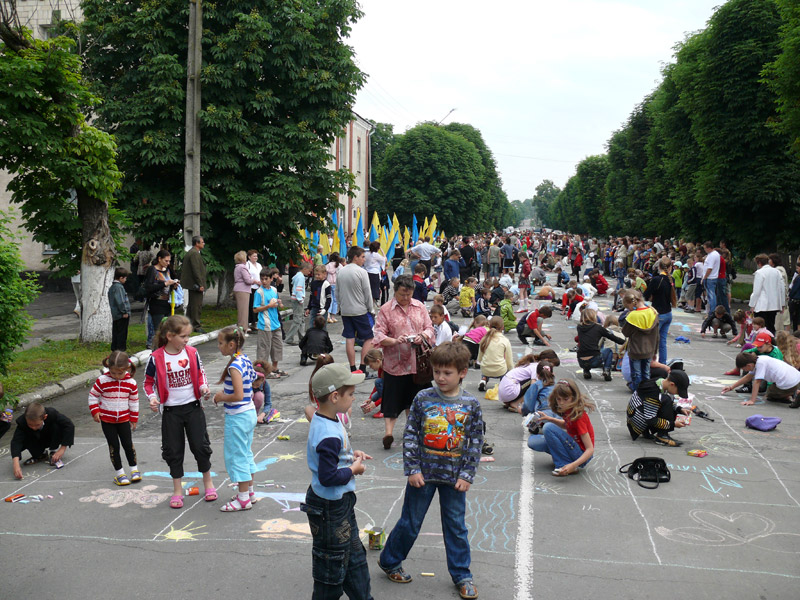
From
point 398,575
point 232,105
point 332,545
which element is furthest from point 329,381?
point 232,105

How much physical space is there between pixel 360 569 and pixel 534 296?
2401cm

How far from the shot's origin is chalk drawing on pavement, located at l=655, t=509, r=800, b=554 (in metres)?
5.76

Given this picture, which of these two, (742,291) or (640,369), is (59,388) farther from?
(742,291)

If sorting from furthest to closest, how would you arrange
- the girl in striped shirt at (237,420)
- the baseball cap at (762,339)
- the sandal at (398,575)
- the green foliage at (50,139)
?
the green foliage at (50,139) → the baseball cap at (762,339) → the girl in striped shirt at (237,420) → the sandal at (398,575)

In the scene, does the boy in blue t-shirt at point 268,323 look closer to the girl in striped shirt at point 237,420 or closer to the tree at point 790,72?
the girl in striped shirt at point 237,420

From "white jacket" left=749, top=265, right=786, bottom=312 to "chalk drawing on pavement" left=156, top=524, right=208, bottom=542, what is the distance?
12985mm

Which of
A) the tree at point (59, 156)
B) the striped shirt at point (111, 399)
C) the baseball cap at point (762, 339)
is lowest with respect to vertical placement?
the striped shirt at point (111, 399)

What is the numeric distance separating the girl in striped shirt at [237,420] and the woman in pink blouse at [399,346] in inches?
72.6

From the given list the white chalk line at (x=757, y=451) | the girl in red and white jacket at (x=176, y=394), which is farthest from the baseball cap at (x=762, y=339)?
the girl in red and white jacket at (x=176, y=394)

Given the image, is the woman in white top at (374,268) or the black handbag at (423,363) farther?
the woman in white top at (374,268)

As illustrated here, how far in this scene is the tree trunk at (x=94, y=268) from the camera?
47.2 feet

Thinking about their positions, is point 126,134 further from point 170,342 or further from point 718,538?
point 718,538

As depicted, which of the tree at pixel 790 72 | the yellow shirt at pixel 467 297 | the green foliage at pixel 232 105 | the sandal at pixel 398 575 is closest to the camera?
the sandal at pixel 398 575

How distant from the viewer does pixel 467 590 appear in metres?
4.79
